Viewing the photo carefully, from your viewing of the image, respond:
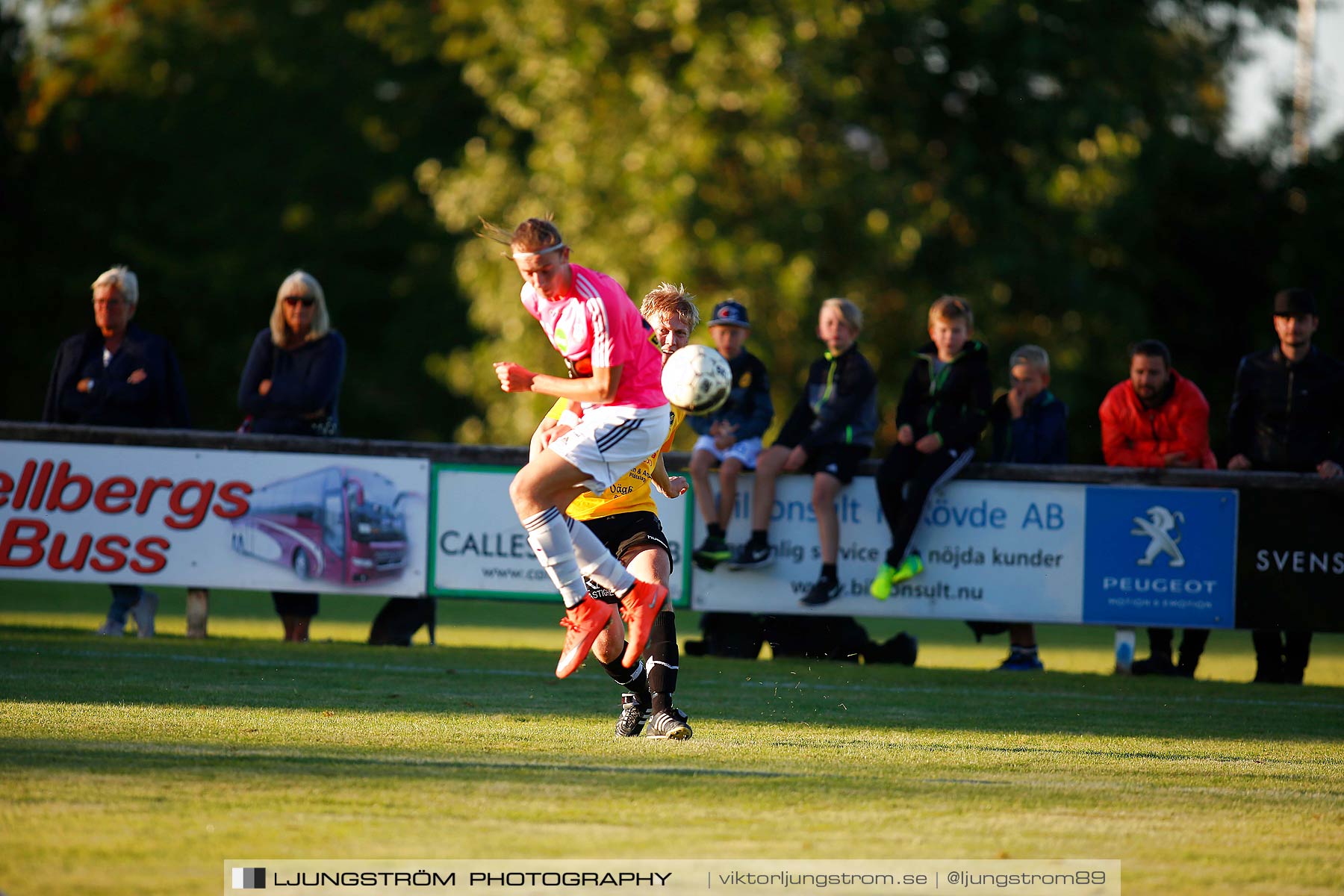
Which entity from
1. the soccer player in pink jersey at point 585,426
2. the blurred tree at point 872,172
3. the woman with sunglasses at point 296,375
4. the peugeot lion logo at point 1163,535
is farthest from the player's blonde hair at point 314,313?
the blurred tree at point 872,172

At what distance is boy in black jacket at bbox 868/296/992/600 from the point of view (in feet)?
36.8

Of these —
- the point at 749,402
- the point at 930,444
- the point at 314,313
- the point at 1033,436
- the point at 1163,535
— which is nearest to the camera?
the point at 930,444

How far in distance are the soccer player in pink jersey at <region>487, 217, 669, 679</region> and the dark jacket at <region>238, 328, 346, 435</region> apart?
492 centimetres

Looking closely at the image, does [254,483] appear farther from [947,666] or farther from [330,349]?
[947,666]

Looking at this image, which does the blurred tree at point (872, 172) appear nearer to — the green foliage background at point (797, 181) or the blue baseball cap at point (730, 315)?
the green foliage background at point (797, 181)

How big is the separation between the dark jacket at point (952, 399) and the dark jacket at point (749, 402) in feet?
3.21

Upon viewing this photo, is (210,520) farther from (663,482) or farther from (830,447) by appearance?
(663,482)

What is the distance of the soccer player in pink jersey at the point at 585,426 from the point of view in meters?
6.94

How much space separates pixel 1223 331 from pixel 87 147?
2333 cm

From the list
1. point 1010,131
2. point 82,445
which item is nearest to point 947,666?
point 82,445

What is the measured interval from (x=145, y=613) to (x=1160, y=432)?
750 cm

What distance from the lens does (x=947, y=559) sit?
37.8ft

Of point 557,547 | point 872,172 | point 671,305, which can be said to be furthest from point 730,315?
point 872,172

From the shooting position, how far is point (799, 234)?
25484 millimetres
